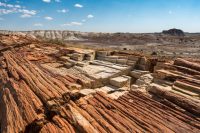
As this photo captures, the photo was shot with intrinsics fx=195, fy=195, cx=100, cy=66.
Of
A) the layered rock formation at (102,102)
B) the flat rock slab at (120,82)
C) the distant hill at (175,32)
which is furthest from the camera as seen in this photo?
the distant hill at (175,32)

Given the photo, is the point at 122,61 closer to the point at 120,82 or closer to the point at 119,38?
the point at 120,82

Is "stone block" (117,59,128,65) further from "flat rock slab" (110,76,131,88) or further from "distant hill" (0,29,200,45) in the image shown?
"distant hill" (0,29,200,45)

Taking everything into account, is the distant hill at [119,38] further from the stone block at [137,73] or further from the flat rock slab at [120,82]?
the flat rock slab at [120,82]

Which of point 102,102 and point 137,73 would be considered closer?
point 102,102

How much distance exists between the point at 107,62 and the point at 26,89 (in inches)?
183

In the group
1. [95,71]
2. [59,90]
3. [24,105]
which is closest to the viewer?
[24,105]

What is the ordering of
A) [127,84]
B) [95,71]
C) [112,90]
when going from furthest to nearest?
[95,71], [127,84], [112,90]

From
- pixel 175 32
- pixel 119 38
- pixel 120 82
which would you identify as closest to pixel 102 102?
pixel 120 82

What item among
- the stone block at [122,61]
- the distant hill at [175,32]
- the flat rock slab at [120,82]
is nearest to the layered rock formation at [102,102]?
the flat rock slab at [120,82]

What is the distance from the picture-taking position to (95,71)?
8586 mm


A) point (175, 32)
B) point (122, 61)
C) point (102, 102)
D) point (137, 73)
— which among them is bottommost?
point (175, 32)

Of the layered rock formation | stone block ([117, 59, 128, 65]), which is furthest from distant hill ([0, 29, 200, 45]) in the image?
the layered rock formation

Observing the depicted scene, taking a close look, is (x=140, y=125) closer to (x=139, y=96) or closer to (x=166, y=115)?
(x=166, y=115)

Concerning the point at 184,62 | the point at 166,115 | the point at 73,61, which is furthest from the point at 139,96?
the point at 73,61
